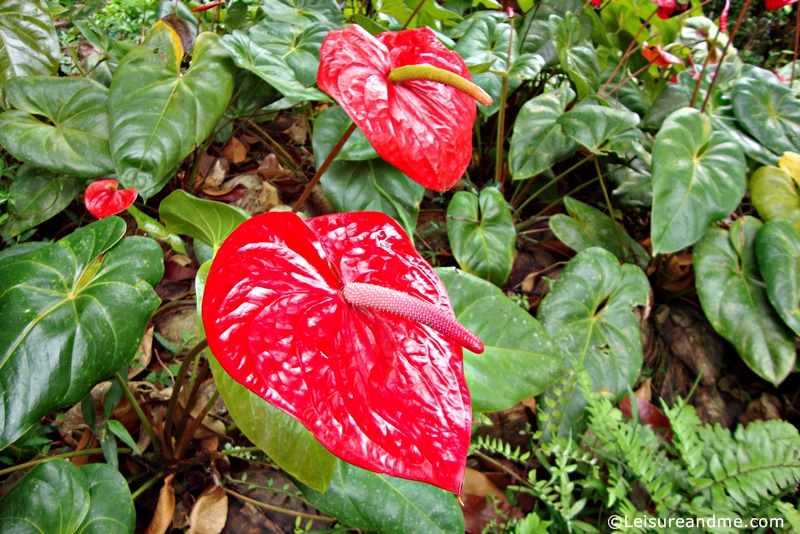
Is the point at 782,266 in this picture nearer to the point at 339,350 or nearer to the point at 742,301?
the point at 742,301

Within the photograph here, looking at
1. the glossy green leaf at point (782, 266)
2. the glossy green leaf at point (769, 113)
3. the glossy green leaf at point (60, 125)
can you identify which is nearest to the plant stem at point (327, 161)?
the glossy green leaf at point (60, 125)

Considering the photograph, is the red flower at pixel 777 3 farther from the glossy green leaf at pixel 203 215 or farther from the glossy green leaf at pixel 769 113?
the glossy green leaf at pixel 203 215

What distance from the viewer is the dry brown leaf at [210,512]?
2.50 feet

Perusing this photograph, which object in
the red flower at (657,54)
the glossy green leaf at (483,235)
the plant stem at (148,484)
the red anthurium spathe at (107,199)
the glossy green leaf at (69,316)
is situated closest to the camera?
the glossy green leaf at (69,316)

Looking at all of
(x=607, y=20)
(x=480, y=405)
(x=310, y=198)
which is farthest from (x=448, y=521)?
(x=607, y=20)

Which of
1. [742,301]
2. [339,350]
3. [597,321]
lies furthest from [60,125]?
[742,301]

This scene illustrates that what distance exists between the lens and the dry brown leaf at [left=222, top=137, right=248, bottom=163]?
143cm

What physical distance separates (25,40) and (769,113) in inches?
70.5

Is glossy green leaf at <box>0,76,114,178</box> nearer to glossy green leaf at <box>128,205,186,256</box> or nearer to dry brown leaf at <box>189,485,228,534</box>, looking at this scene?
glossy green leaf at <box>128,205,186,256</box>

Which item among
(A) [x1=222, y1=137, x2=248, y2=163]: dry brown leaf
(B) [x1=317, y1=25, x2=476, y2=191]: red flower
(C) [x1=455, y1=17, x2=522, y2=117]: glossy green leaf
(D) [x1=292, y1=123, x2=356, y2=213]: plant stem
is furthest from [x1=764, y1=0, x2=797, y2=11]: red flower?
(A) [x1=222, y1=137, x2=248, y2=163]: dry brown leaf

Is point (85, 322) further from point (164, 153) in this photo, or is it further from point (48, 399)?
point (164, 153)

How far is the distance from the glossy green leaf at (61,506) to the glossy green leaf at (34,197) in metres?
0.60

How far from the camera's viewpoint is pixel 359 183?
43.1 inches

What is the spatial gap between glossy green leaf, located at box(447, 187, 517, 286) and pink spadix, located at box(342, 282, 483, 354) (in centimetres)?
69
